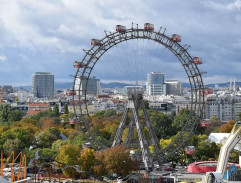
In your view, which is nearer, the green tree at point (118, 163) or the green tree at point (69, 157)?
the green tree at point (118, 163)

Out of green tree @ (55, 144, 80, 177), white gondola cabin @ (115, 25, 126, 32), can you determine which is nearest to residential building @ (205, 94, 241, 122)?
white gondola cabin @ (115, 25, 126, 32)

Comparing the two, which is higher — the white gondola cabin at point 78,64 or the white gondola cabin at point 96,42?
the white gondola cabin at point 96,42

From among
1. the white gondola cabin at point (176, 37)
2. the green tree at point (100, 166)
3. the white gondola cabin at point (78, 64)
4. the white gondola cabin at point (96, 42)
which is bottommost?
the green tree at point (100, 166)

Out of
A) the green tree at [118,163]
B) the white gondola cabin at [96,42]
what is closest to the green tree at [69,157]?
the green tree at [118,163]

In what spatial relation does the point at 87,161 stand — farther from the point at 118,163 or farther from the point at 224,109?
the point at 224,109

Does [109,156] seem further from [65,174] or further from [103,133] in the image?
[103,133]

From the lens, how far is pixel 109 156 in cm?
4884

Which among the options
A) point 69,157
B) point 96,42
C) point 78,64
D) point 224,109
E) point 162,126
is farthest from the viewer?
point 224,109

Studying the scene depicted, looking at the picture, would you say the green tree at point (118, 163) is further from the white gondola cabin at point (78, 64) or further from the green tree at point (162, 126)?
the green tree at point (162, 126)

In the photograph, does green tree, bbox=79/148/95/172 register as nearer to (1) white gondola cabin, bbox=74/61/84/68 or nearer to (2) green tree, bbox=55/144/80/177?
(2) green tree, bbox=55/144/80/177

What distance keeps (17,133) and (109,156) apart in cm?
2383

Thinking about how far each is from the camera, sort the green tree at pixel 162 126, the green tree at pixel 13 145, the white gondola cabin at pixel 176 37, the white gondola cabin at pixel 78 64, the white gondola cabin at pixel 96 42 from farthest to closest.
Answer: the green tree at pixel 162 126
the green tree at pixel 13 145
the white gondola cabin at pixel 78 64
the white gondola cabin at pixel 96 42
the white gondola cabin at pixel 176 37

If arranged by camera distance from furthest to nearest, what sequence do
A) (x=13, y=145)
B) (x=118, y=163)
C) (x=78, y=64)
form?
(x=13, y=145) < (x=78, y=64) < (x=118, y=163)

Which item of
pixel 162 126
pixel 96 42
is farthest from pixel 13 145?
pixel 162 126
